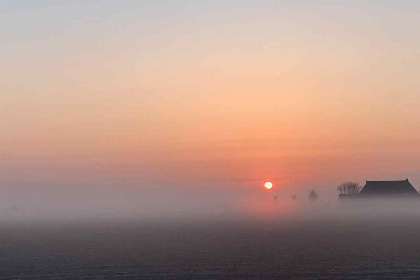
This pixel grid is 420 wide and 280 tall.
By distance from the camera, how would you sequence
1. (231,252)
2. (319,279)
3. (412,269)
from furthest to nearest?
(231,252)
(412,269)
(319,279)

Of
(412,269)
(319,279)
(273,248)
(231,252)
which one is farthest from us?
(273,248)

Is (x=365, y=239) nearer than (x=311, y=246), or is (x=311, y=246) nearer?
(x=311, y=246)

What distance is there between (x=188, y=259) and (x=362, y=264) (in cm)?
2031

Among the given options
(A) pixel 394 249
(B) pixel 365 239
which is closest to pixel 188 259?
(A) pixel 394 249

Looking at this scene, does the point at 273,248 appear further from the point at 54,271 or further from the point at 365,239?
the point at 54,271

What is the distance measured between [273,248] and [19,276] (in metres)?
38.5

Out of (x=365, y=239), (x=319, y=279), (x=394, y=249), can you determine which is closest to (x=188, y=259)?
(x=319, y=279)

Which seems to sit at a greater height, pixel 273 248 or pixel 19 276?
pixel 273 248

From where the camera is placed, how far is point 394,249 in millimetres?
81812

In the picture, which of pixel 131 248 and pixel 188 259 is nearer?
pixel 188 259

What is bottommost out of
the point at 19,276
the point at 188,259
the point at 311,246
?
the point at 19,276

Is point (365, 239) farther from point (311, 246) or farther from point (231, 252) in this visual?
point (231, 252)

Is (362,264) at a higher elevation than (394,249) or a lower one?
lower

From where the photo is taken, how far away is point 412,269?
59750 millimetres
